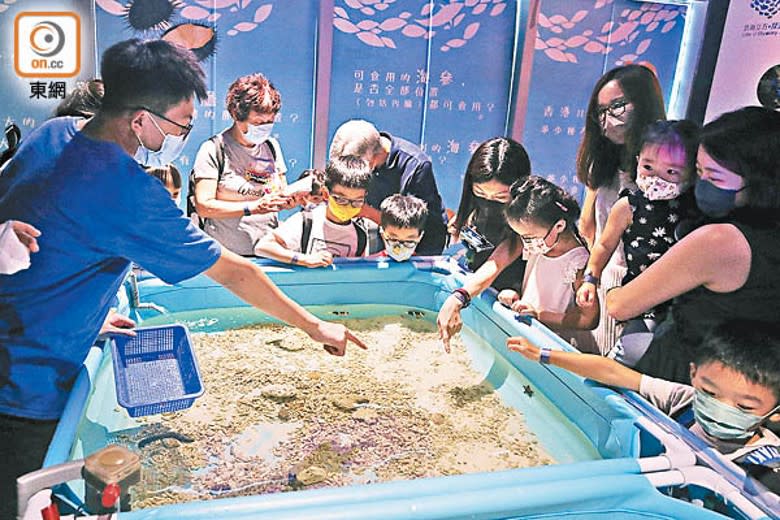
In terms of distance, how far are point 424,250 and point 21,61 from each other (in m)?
2.02

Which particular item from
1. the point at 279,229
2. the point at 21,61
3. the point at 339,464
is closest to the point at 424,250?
the point at 279,229

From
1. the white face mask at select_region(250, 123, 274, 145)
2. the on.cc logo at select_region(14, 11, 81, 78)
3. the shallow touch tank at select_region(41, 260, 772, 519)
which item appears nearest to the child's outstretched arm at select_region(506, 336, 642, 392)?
the shallow touch tank at select_region(41, 260, 772, 519)

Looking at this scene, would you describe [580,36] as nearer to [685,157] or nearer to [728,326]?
[685,157]

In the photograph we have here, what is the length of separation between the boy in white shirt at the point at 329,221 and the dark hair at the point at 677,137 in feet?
4.51

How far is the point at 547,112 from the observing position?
326cm

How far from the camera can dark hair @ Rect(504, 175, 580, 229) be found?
271cm

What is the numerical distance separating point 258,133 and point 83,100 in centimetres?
92

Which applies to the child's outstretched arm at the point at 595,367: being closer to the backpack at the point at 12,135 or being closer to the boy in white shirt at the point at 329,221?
the boy in white shirt at the point at 329,221

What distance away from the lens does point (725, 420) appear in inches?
71.1

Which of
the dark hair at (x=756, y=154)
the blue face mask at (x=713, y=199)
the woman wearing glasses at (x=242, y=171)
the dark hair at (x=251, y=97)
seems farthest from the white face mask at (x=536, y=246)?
the dark hair at (x=251, y=97)

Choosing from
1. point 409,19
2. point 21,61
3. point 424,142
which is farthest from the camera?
point 424,142

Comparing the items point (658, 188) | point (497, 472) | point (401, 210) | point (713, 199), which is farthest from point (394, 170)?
point (497, 472)

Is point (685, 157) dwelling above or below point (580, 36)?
below

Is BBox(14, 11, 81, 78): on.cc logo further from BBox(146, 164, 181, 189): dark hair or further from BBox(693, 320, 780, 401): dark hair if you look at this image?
BBox(693, 320, 780, 401): dark hair
